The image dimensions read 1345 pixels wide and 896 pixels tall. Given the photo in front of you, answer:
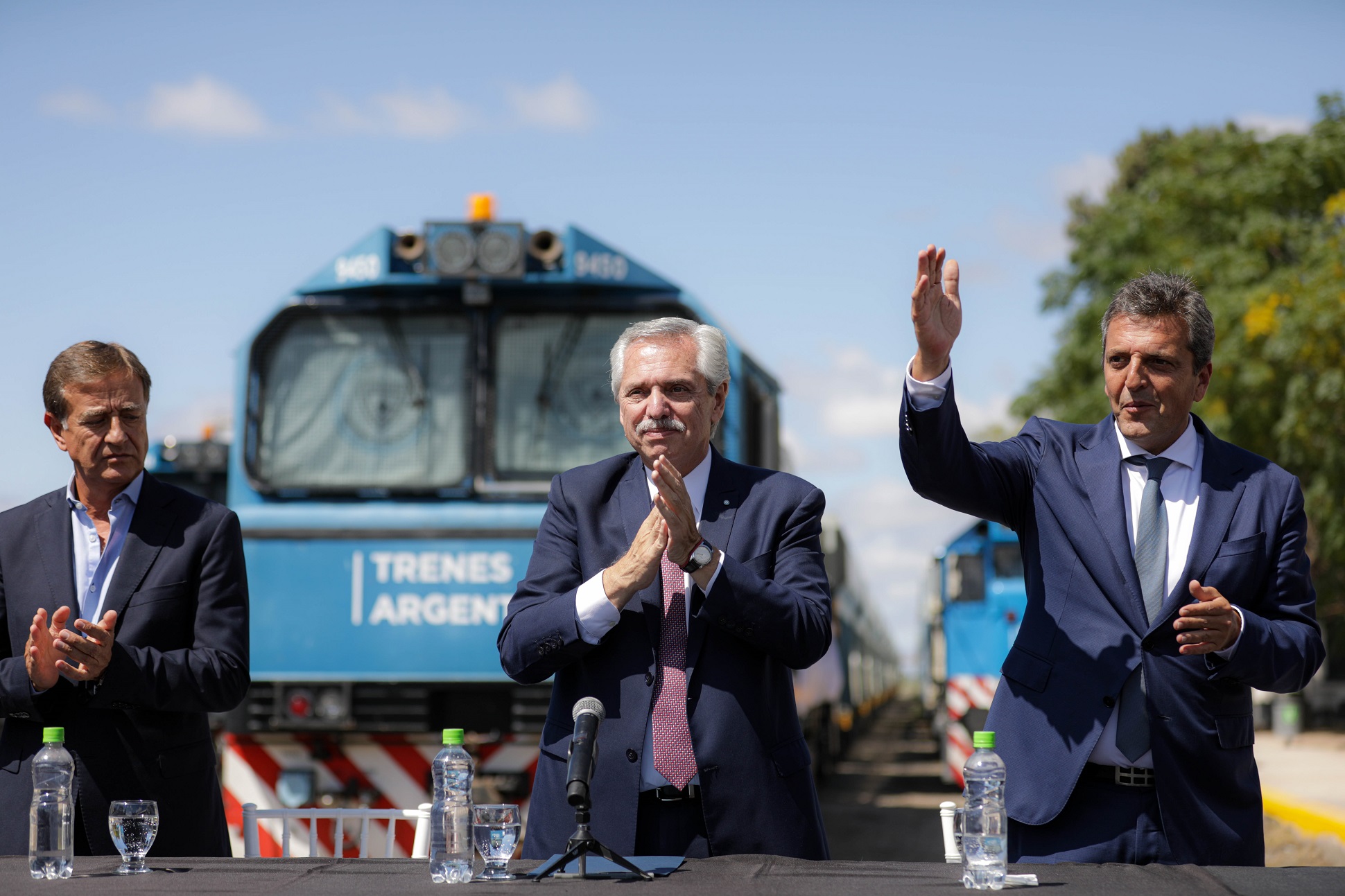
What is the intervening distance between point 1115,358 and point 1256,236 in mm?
19406

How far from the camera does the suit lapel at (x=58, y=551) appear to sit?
395 cm

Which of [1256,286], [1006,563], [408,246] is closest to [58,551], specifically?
[408,246]

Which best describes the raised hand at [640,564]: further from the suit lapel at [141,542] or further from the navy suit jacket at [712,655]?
the suit lapel at [141,542]

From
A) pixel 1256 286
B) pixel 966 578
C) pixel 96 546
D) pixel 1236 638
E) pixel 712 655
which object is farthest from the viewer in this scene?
pixel 1256 286

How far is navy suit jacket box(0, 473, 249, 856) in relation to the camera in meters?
3.80

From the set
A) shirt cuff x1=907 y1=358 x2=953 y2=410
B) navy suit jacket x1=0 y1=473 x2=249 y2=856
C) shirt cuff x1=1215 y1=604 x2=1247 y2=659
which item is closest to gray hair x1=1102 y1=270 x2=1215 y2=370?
shirt cuff x1=907 y1=358 x2=953 y2=410

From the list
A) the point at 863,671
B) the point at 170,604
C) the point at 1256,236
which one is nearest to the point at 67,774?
the point at 170,604

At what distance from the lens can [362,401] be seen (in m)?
7.44

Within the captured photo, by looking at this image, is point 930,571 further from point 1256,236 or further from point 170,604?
point 170,604

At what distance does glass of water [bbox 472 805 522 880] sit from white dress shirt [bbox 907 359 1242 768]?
4.58ft

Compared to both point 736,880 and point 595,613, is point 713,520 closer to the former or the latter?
point 595,613

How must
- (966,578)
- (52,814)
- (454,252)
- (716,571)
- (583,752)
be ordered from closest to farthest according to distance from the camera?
1. (583,752)
2. (52,814)
3. (716,571)
4. (454,252)
5. (966,578)

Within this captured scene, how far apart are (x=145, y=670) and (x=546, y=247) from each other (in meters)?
4.03

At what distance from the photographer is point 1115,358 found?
3.61 metres
